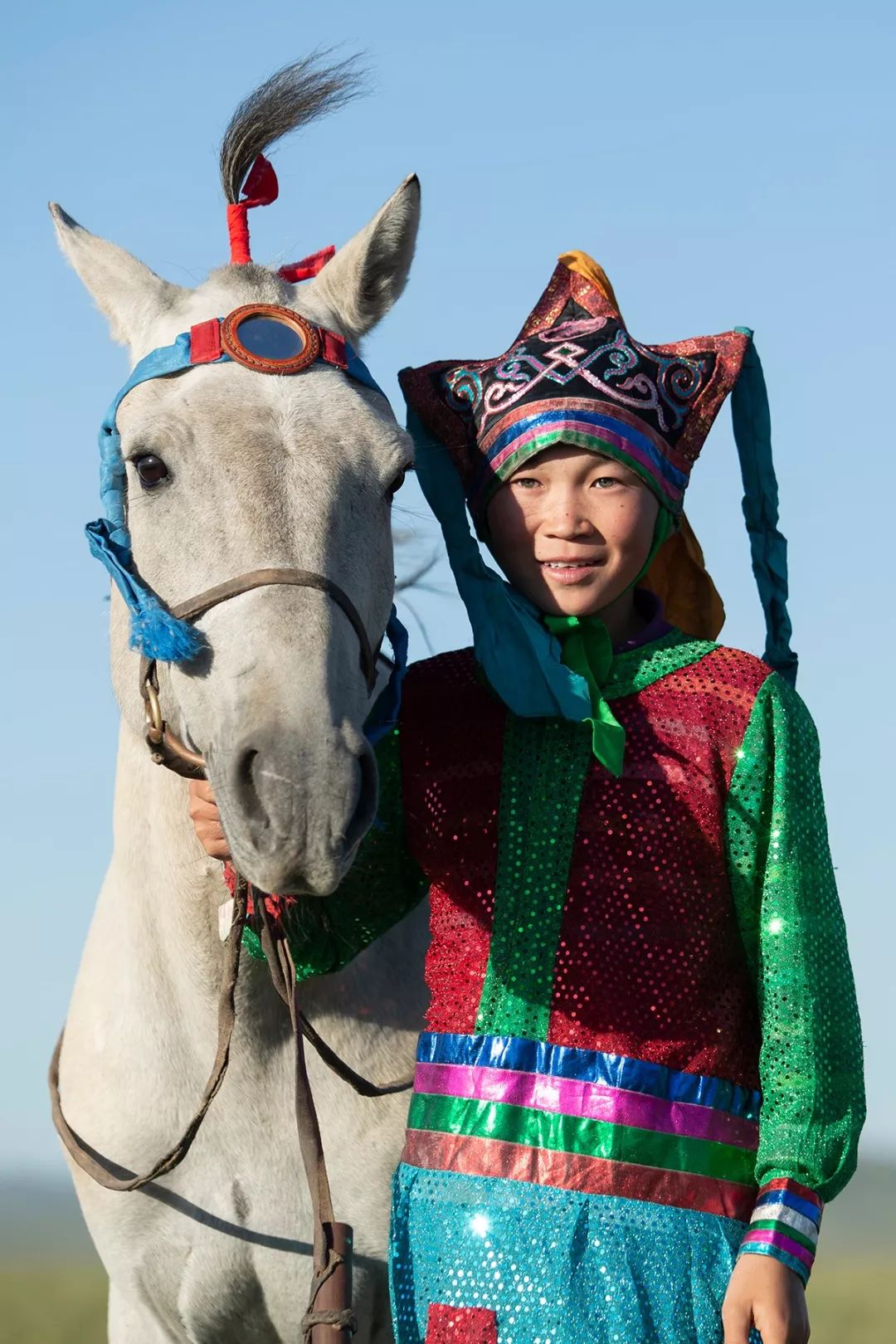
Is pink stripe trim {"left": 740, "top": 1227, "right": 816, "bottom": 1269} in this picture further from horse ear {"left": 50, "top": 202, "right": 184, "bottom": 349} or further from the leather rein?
horse ear {"left": 50, "top": 202, "right": 184, "bottom": 349}

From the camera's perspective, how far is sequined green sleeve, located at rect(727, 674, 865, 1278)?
214 centimetres

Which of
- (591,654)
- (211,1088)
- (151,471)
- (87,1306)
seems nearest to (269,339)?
(151,471)

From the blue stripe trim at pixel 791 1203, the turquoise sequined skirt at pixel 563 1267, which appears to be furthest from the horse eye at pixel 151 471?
the blue stripe trim at pixel 791 1203

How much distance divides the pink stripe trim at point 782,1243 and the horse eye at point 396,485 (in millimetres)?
1262

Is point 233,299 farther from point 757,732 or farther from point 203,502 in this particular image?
point 757,732

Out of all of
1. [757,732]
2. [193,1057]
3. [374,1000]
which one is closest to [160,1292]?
[193,1057]

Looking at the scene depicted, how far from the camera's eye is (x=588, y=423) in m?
2.50

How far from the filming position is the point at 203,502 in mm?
2445

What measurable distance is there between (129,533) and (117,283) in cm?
63

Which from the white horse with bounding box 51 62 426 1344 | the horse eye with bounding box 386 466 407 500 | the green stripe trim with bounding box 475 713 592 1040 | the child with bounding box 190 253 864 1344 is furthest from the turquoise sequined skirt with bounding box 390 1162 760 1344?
the horse eye with bounding box 386 466 407 500

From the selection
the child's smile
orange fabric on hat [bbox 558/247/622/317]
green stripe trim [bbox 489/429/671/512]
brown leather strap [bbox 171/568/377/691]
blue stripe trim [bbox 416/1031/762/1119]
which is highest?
orange fabric on hat [bbox 558/247/622/317]

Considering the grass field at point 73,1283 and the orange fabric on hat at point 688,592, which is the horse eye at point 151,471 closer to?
the orange fabric on hat at point 688,592

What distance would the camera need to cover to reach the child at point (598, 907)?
2.17 m

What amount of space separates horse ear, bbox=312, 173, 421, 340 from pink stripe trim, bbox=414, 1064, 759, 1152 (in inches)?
58.0
